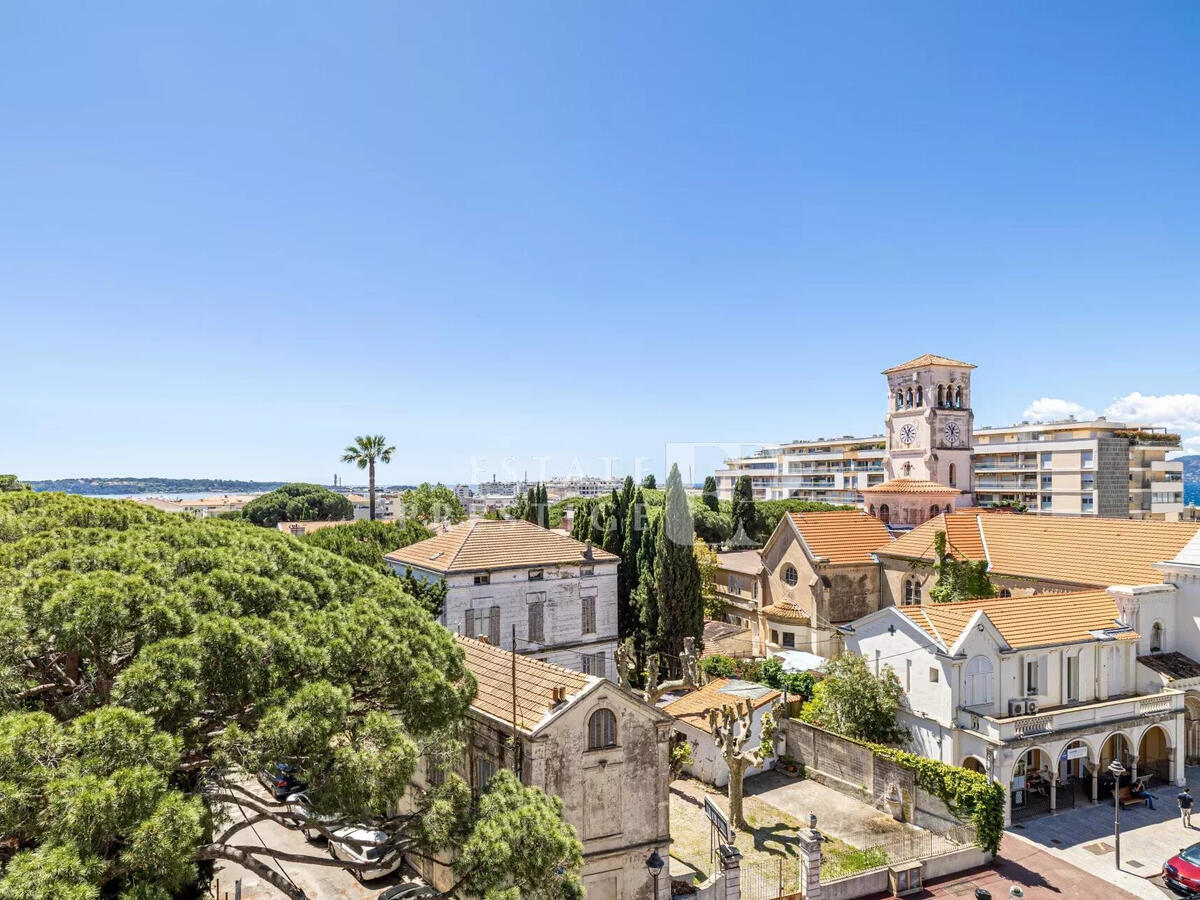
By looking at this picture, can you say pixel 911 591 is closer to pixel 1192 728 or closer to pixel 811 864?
pixel 1192 728

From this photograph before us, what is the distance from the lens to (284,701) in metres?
12.4

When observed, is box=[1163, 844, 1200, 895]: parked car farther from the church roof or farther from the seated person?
the church roof

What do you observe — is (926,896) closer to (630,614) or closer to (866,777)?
(866,777)

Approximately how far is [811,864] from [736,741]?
18.5 feet

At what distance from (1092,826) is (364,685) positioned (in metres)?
25.9

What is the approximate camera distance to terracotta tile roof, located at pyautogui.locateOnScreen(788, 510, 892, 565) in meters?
44.1

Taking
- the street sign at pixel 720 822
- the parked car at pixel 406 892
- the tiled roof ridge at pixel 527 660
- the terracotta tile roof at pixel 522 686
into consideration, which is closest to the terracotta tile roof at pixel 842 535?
the street sign at pixel 720 822

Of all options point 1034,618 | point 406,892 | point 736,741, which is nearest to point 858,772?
point 736,741

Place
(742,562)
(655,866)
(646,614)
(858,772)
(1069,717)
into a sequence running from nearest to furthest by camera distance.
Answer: (655,866)
(1069,717)
(858,772)
(646,614)
(742,562)

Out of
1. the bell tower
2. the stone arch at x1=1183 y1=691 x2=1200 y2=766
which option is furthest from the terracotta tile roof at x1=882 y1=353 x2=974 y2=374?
the stone arch at x1=1183 y1=691 x2=1200 y2=766

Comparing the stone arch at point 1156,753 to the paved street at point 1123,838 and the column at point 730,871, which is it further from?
the column at point 730,871

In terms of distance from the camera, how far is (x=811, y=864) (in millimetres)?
19891

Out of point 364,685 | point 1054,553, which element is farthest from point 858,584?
point 364,685

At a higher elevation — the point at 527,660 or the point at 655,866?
the point at 527,660
